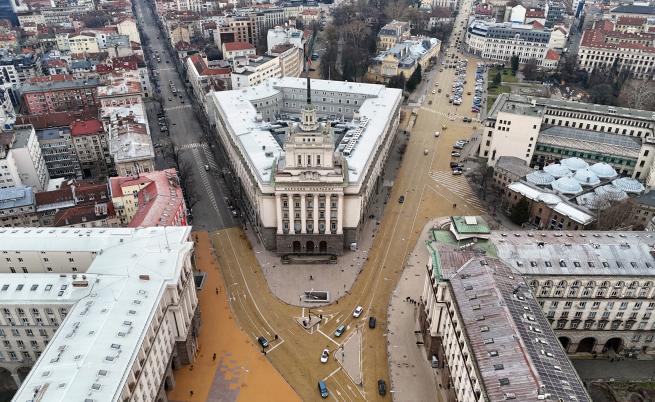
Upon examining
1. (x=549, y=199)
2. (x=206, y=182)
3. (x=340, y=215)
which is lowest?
(x=206, y=182)

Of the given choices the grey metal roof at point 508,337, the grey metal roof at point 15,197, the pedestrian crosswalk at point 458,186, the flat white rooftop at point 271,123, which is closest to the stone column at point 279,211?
the flat white rooftop at point 271,123

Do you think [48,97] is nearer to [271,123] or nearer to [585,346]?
[271,123]

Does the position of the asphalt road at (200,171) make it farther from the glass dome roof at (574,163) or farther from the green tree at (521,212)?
the glass dome roof at (574,163)

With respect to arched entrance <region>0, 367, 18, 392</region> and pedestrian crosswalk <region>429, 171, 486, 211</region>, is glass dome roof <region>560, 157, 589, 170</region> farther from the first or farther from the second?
arched entrance <region>0, 367, 18, 392</region>

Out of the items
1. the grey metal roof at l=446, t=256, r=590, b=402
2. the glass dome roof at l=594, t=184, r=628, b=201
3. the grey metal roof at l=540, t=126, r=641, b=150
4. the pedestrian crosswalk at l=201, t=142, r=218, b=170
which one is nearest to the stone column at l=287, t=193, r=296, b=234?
the grey metal roof at l=446, t=256, r=590, b=402

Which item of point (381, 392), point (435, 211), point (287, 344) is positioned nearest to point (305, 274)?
point (287, 344)

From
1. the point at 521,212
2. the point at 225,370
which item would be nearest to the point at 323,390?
the point at 225,370
